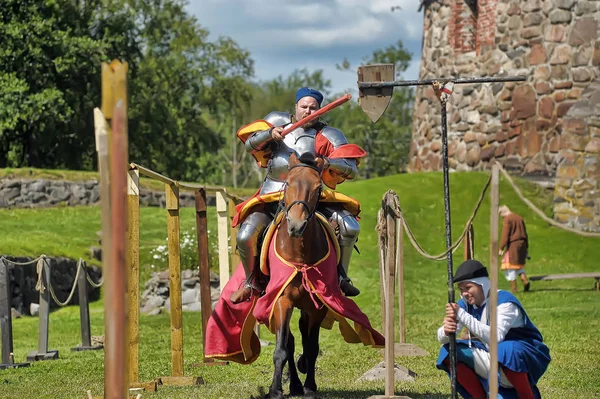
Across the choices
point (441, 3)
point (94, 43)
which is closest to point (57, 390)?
point (441, 3)

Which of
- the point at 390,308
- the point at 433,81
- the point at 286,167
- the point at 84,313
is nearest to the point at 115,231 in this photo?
the point at 390,308

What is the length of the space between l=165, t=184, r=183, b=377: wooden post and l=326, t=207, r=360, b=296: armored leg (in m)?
1.68

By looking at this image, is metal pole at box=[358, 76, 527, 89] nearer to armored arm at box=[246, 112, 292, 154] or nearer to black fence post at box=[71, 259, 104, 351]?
armored arm at box=[246, 112, 292, 154]

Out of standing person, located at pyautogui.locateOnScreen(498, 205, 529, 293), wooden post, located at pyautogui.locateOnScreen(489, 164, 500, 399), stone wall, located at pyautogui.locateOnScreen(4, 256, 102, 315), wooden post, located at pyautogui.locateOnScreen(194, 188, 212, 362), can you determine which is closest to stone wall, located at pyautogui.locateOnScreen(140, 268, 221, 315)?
stone wall, located at pyautogui.locateOnScreen(4, 256, 102, 315)

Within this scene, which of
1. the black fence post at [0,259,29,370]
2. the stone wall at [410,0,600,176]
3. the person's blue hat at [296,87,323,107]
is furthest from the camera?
the stone wall at [410,0,600,176]

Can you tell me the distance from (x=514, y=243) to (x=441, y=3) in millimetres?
12271

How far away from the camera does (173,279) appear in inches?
457

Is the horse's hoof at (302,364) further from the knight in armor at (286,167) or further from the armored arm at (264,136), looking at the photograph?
the armored arm at (264,136)

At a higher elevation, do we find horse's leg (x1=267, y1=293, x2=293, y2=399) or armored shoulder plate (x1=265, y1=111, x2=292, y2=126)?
armored shoulder plate (x1=265, y1=111, x2=292, y2=126)

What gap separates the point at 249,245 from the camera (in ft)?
34.3

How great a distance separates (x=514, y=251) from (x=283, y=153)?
39.6 feet

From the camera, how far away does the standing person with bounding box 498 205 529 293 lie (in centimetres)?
Result: 2178

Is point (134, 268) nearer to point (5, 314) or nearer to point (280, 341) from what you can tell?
point (280, 341)

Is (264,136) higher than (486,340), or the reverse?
(264,136)
